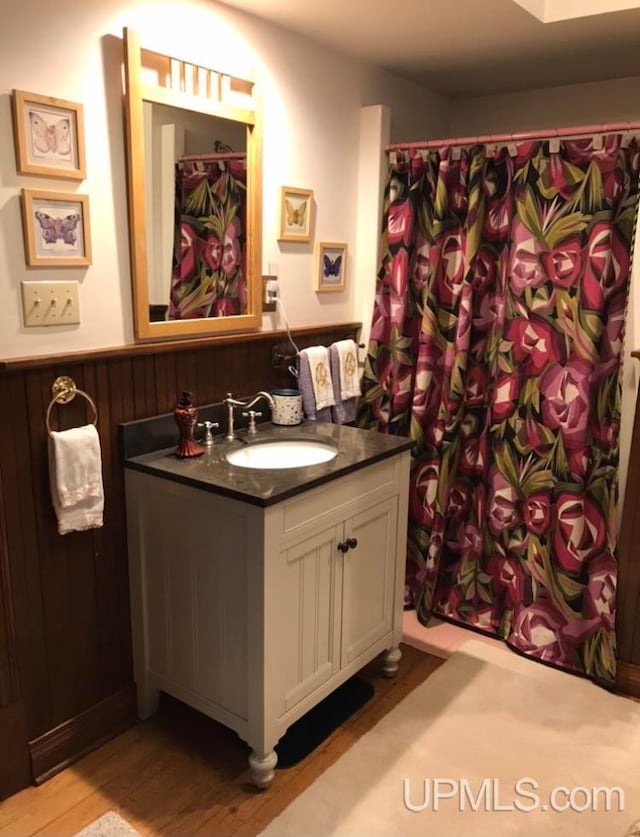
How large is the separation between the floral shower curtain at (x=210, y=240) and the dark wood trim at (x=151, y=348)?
8 cm

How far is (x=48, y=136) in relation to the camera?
5.51ft

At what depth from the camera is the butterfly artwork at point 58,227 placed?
170 centimetres

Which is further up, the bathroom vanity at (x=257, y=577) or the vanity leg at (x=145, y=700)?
the bathroom vanity at (x=257, y=577)

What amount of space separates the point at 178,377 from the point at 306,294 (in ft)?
2.27

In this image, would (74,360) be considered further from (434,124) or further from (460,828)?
(434,124)

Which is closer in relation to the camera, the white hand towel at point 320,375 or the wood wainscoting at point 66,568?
the wood wainscoting at point 66,568

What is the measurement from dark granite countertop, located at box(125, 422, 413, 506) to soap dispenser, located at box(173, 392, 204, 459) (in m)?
0.02

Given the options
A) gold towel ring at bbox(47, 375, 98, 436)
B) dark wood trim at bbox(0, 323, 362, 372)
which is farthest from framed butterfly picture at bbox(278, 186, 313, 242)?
gold towel ring at bbox(47, 375, 98, 436)

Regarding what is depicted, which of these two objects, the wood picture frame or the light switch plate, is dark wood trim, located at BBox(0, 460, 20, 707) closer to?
the light switch plate

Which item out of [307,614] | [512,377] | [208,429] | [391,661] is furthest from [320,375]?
[391,661]

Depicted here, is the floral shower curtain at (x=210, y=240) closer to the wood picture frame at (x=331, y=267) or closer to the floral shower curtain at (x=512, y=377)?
the wood picture frame at (x=331, y=267)

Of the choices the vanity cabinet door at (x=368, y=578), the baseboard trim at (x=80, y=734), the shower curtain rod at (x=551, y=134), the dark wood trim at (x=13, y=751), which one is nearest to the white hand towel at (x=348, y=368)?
the vanity cabinet door at (x=368, y=578)

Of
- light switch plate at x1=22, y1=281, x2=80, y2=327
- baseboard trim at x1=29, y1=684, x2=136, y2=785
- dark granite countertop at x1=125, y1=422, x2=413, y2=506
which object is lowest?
baseboard trim at x1=29, y1=684, x2=136, y2=785

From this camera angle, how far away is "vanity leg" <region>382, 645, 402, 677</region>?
2375 millimetres
